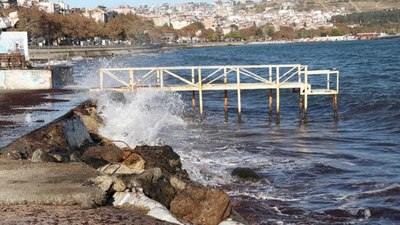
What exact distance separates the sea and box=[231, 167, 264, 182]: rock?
15 centimetres

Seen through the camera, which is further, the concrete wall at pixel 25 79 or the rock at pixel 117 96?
the concrete wall at pixel 25 79

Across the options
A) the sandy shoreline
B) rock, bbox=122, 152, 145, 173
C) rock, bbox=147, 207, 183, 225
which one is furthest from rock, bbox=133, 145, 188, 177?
the sandy shoreline

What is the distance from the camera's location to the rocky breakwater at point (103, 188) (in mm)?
9203

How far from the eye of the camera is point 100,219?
8.68 metres

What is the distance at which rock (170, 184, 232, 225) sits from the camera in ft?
33.9

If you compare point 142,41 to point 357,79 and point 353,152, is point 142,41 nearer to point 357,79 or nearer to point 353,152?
point 357,79

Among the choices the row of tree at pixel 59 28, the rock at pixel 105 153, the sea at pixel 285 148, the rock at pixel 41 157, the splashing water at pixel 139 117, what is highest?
the row of tree at pixel 59 28

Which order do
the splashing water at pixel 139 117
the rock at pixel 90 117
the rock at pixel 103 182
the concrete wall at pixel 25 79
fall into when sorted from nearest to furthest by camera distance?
the rock at pixel 103 182 → the rock at pixel 90 117 → the splashing water at pixel 139 117 → the concrete wall at pixel 25 79

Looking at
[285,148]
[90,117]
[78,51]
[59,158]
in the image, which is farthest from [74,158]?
[78,51]

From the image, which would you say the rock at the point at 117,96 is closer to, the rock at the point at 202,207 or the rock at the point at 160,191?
the rock at the point at 160,191

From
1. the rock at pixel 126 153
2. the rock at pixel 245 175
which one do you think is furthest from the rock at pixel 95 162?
the rock at pixel 245 175

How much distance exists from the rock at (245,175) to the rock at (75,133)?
3.64 meters

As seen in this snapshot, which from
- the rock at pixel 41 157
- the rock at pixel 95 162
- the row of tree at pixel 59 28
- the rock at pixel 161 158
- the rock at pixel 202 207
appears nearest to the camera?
the rock at pixel 202 207

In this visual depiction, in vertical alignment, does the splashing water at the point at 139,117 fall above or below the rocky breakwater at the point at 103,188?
below
